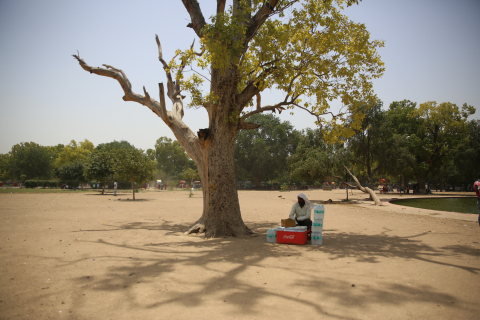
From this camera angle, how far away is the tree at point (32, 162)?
64.8 m

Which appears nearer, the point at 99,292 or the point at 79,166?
the point at 99,292

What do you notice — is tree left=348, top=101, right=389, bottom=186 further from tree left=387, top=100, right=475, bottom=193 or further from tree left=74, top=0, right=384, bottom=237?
tree left=74, top=0, right=384, bottom=237

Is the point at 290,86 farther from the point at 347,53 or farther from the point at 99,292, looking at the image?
the point at 99,292

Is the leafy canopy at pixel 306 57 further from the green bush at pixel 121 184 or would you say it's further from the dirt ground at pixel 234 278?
the green bush at pixel 121 184

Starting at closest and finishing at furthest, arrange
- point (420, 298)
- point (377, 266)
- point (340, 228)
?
point (420, 298) < point (377, 266) < point (340, 228)

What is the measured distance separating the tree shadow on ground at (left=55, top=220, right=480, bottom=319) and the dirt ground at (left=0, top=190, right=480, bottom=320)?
21 millimetres

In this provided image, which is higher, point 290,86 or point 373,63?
point 373,63

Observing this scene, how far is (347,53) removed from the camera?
1023cm

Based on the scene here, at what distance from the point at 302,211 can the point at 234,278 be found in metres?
3.80

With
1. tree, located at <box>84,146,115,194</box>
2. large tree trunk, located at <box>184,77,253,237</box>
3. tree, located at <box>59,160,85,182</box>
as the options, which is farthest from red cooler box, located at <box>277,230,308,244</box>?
tree, located at <box>59,160,85,182</box>

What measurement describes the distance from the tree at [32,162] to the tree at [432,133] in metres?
71.7

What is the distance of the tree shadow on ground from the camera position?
4.18 m

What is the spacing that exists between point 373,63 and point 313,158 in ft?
52.2

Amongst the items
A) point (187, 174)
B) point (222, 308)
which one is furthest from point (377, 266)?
point (187, 174)
